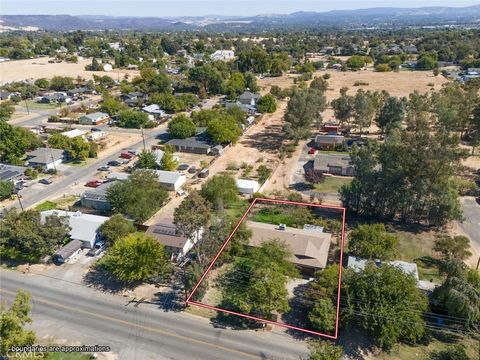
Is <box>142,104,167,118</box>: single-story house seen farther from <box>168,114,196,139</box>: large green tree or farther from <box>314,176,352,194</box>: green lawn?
<box>314,176,352,194</box>: green lawn

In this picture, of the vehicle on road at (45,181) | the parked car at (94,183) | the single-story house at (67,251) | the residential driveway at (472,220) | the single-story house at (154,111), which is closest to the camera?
the single-story house at (67,251)

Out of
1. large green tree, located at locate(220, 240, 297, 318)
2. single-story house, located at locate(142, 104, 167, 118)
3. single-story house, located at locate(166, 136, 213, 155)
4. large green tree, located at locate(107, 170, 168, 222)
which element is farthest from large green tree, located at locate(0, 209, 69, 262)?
single-story house, located at locate(142, 104, 167, 118)

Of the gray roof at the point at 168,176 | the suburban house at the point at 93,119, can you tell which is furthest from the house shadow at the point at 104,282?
the suburban house at the point at 93,119

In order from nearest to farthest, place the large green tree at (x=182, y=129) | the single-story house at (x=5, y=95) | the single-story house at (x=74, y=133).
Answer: the large green tree at (x=182, y=129), the single-story house at (x=74, y=133), the single-story house at (x=5, y=95)

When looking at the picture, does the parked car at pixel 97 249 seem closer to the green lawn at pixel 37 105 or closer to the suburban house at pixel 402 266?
the suburban house at pixel 402 266

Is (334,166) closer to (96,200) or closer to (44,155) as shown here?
(96,200)

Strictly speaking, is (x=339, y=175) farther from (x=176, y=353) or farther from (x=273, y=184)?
Answer: (x=176, y=353)
